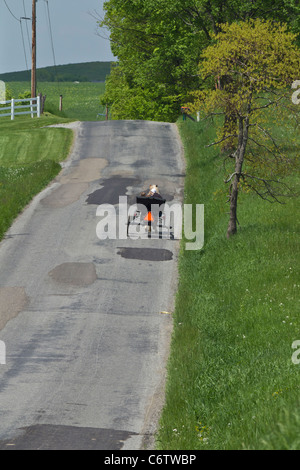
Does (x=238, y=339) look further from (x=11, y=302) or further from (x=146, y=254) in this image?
(x=146, y=254)

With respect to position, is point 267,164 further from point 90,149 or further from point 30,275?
point 90,149

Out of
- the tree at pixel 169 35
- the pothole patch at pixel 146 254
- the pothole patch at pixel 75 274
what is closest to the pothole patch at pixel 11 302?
the pothole patch at pixel 75 274

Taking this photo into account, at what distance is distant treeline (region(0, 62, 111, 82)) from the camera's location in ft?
486

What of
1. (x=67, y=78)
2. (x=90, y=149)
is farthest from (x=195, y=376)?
(x=67, y=78)

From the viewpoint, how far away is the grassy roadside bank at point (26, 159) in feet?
80.7

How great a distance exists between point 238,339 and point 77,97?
89.4m

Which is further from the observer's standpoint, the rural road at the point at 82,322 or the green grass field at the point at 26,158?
the green grass field at the point at 26,158

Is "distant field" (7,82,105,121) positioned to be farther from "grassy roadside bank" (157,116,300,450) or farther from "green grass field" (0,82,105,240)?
"grassy roadside bank" (157,116,300,450)

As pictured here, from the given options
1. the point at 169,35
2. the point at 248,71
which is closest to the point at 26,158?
the point at 169,35

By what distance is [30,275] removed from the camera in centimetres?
1819

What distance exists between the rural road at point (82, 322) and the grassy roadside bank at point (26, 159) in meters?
0.57

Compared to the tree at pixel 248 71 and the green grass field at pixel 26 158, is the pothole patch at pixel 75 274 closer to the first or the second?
the green grass field at pixel 26 158

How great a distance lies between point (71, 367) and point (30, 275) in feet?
20.1
